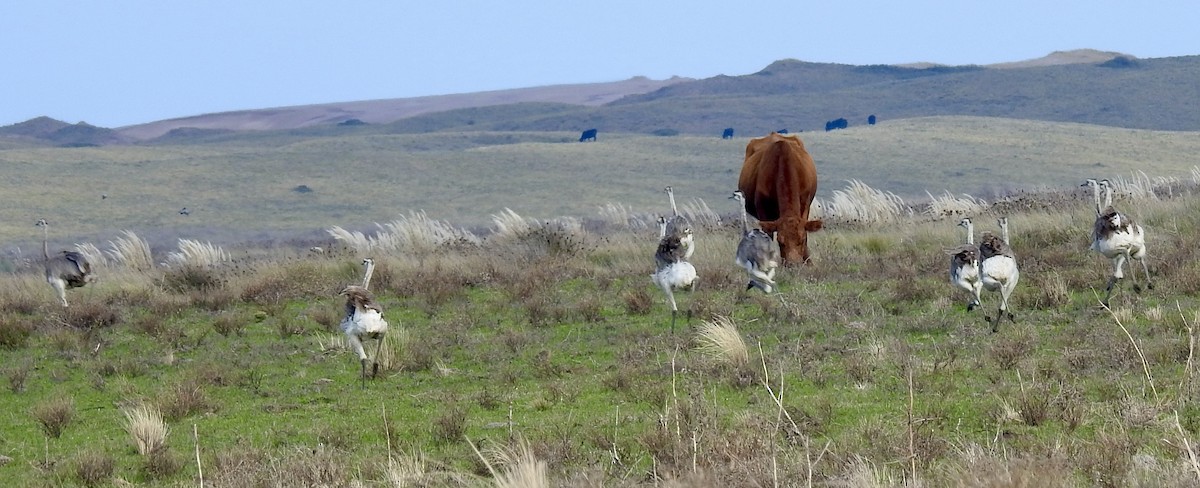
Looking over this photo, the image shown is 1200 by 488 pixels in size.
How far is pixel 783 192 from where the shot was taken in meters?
20.1

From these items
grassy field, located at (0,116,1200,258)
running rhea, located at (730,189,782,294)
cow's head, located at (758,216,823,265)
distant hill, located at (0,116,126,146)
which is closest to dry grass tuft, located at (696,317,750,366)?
running rhea, located at (730,189,782,294)

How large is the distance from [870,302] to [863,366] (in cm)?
472

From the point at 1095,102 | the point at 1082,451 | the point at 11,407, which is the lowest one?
the point at 1095,102

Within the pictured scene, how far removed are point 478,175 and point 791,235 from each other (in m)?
52.2

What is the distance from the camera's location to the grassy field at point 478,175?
58.3m

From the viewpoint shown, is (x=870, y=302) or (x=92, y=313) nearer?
(x=870, y=302)

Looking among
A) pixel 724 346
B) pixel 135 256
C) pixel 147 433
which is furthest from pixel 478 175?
pixel 147 433

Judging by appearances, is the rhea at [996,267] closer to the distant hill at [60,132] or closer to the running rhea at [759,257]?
the running rhea at [759,257]

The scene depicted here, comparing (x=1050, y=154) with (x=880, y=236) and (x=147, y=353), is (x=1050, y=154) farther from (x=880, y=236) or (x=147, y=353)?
(x=147, y=353)

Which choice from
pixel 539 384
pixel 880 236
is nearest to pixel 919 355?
pixel 539 384

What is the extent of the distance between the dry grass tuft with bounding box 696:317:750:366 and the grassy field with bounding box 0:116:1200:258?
38.0m

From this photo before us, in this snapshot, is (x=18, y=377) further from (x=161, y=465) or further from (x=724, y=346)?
(x=724, y=346)

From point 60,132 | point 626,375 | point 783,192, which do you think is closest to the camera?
point 626,375

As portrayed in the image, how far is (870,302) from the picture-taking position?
52.2 ft
